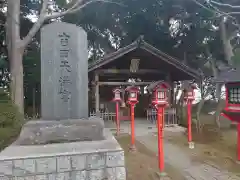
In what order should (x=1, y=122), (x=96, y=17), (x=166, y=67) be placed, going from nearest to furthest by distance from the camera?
(x=1, y=122), (x=166, y=67), (x=96, y=17)

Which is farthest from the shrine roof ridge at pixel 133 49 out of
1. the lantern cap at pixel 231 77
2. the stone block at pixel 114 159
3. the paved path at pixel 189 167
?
the stone block at pixel 114 159

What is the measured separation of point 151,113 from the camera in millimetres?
12680

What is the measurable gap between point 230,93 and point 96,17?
11199 millimetres

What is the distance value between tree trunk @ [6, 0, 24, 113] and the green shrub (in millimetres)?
2662

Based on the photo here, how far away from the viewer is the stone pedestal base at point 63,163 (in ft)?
10.9

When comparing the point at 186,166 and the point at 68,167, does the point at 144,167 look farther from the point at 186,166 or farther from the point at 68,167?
the point at 68,167

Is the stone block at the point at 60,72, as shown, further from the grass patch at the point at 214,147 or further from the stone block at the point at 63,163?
the grass patch at the point at 214,147

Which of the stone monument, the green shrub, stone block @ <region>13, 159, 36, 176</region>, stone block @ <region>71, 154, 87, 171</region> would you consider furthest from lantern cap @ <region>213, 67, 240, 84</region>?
the green shrub

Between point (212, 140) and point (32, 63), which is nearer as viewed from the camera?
point (212, 140)

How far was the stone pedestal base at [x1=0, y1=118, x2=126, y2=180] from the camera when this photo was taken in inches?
131

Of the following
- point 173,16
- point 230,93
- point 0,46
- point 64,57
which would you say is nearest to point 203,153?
point 230,93

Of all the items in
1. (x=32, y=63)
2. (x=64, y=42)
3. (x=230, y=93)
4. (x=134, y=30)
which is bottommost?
(x=230, y=93)

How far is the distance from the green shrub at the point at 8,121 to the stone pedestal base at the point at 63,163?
11.8ft

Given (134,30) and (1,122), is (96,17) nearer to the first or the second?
(134,30)
